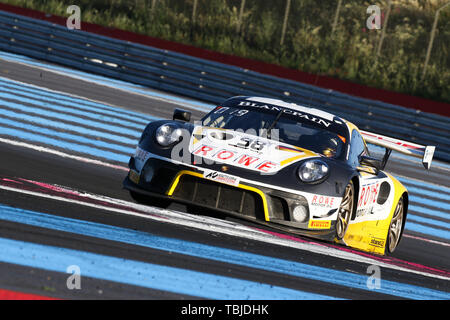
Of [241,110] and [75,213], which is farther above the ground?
[241,110]

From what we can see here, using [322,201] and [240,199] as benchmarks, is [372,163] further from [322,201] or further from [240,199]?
[240,199]

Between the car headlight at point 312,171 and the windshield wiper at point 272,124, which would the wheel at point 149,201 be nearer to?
the windshield wiper at point 272,124

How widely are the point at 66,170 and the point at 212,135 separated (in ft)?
7.97

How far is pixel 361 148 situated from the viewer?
31.2 ft

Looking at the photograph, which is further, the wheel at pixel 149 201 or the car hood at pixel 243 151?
the wheel at pixel 149 201

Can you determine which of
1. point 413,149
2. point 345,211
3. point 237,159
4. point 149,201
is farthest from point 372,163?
point 149,201

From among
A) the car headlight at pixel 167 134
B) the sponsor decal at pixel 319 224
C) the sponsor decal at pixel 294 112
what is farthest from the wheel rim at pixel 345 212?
the car headlight at pixel 167 134

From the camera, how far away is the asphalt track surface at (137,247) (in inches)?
212

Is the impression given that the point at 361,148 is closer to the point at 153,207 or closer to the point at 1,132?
the point at 153,207

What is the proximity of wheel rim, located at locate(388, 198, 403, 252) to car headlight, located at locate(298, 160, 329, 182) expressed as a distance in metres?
→ 1.76

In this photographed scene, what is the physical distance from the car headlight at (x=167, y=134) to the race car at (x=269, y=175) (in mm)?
12

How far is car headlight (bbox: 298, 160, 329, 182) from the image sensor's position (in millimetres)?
7824

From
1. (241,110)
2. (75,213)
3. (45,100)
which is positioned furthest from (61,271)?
(45,100)
